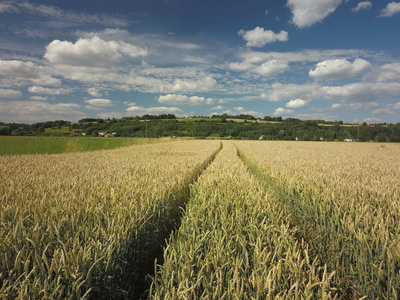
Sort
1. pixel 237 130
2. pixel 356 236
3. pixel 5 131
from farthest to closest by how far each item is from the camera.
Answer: pixel 237 130 → pixel 5 131 → pixel 356 236

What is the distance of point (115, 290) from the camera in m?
1.93

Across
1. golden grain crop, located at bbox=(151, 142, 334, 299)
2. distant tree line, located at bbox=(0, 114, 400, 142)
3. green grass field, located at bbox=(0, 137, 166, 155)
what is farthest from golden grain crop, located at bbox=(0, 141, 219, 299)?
distant tree line, located at bbox=(0, 114, 400, 142)

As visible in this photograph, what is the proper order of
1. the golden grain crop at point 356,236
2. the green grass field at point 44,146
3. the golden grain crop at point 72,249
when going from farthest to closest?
the green grass field at point 44,146
the golden grain crop at point 356,236
the golden grain crop at point 72,249

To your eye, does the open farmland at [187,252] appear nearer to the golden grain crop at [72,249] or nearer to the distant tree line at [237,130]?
the golden grain crop at [72,249]

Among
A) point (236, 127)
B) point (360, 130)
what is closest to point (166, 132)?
point (236, 127)

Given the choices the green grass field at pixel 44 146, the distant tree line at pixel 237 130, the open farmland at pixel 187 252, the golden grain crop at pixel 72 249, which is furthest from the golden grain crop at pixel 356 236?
the distant tree line at pixel 237 130

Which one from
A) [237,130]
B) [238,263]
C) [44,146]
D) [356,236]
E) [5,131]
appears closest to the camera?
[238,263]

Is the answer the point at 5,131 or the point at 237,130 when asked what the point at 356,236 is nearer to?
the point at 5,131

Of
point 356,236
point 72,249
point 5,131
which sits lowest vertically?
point 356,236

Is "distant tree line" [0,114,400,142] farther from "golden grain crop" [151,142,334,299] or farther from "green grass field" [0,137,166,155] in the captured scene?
"golden grain crop" [151,142,334,299]

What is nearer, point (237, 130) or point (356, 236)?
point (356, 236)

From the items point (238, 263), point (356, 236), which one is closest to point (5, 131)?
point (238, 263)

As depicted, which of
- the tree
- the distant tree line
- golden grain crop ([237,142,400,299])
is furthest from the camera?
the distant tree line

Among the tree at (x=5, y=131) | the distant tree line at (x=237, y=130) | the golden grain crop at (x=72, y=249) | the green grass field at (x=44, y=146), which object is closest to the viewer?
the golden grain crop at (x=72, y=249)
